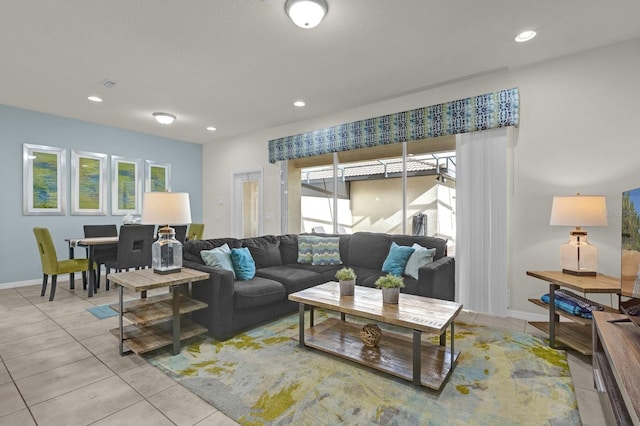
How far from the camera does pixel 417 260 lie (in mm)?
3441

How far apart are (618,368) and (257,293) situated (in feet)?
8.28

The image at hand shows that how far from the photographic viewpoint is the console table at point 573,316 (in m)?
2.35

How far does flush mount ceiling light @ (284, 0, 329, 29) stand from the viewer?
2.27 meters

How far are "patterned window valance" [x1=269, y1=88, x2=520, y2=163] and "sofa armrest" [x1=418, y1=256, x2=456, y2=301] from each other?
1604 mm

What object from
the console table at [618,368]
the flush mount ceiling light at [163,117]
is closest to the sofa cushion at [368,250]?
the console table at [618,368]

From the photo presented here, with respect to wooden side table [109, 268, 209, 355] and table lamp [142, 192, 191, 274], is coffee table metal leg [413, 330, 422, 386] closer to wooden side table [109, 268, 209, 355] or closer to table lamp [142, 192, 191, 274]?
wooden side table [109, 268, 209, 355]

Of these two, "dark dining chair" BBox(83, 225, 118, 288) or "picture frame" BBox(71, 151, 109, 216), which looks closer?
"dark dining chair" BBox(83, 225, 118, 288)

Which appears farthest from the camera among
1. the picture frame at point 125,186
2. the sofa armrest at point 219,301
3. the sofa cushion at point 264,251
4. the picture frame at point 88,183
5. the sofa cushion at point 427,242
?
the picture frame at point 125,186

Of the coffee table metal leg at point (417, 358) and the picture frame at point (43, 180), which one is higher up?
the picture frame at point (43, 180)

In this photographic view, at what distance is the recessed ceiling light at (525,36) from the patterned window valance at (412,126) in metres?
0.63

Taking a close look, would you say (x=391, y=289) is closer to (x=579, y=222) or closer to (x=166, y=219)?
(x=579, y=222)

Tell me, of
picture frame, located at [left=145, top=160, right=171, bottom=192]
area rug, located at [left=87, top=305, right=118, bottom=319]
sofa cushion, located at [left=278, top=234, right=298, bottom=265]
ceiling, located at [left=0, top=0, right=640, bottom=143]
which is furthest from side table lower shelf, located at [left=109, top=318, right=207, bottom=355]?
picture frame, located at [left=145, top=160, right=171, bottom=192]

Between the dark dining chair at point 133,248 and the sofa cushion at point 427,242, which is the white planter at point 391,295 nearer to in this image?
the sofa cushion at point 427,242

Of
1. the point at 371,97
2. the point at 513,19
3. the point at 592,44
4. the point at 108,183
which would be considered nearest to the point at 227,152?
the point at 108,183
